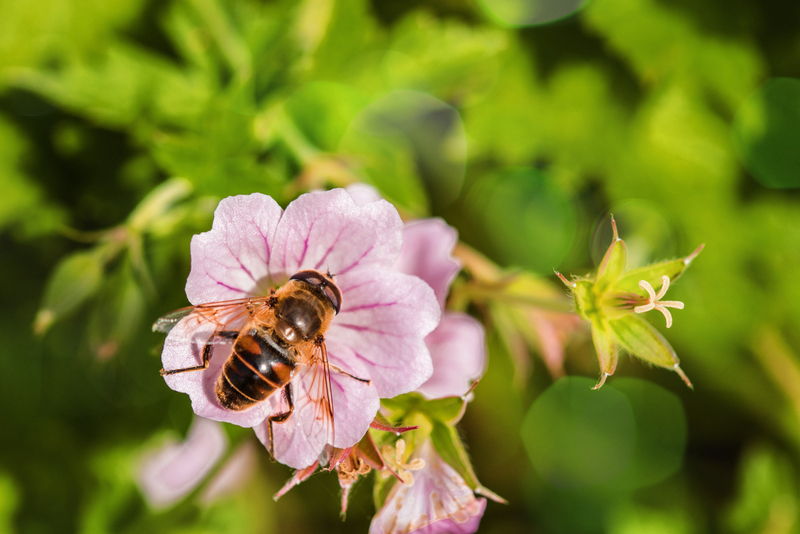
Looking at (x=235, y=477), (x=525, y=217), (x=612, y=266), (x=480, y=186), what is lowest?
(x=235, y=477)

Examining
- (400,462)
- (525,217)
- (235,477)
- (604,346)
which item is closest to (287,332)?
(400,462)

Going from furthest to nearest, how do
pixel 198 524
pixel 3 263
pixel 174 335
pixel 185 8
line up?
1. pixel 198 524
2. pixel 3 263
3. pixel 185 8
4. pixel 174 335

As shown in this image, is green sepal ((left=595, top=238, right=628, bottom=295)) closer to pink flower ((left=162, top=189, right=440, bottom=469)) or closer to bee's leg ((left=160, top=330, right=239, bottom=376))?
pink flower ((left=162, top=189, right=440, bottom=469))

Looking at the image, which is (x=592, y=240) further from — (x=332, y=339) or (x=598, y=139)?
(x=332, y=339)

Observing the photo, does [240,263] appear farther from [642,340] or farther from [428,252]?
[642,340]

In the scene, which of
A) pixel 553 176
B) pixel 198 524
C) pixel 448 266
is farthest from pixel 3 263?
pixel 553 176

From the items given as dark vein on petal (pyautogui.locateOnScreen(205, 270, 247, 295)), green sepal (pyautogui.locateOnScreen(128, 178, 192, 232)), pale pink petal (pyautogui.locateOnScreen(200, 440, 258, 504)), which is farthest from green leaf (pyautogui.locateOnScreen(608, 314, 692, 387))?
pale pink petal (pyautogui.locateOnScreen(200, 440, 258, 504))
